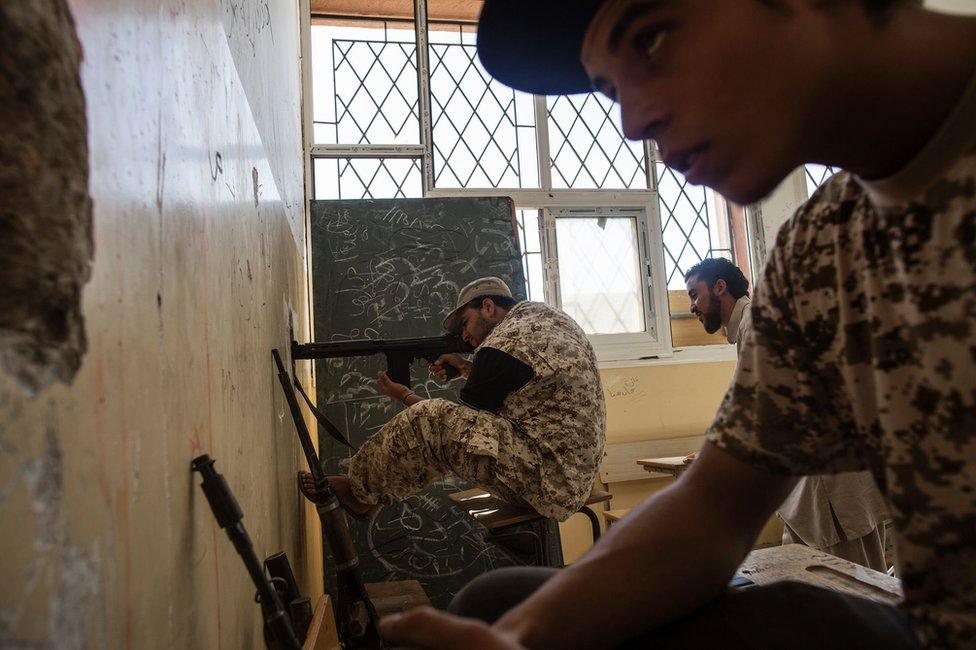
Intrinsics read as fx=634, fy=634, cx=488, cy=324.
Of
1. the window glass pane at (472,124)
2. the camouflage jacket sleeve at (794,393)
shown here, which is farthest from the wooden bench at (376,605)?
the window glass pane at (472,124)

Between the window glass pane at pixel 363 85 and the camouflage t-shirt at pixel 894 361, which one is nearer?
the camouflage t-shirt at pixel 894 361

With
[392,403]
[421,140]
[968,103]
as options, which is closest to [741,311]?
[392,403]

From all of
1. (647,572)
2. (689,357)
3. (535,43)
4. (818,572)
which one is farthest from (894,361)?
(689,357)

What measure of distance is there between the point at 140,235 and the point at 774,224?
4.26 meters

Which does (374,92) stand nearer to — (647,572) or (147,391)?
(147,391)

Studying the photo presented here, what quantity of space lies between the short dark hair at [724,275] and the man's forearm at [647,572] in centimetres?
227

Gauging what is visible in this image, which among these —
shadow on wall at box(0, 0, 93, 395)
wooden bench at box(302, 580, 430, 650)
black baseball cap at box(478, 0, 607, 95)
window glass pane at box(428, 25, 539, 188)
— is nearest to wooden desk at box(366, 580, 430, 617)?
wooden bench at box(302, 580, 430, 650)

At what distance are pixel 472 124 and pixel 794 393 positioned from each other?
11.4 feet

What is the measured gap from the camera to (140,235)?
553 mm

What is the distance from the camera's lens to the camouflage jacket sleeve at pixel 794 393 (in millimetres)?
632

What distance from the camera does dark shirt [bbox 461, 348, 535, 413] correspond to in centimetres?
190

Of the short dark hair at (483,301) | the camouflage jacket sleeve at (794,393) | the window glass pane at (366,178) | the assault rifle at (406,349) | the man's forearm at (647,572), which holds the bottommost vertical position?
the man's forearm at (647,572)

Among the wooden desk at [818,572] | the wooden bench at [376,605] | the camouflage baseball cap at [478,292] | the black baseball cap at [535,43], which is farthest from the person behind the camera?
the camouflage baseball cap at [478,292]

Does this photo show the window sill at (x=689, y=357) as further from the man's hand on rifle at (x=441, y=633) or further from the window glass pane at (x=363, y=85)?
the man's hand on rifle at (x=441, y=633)
